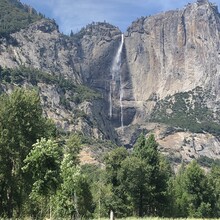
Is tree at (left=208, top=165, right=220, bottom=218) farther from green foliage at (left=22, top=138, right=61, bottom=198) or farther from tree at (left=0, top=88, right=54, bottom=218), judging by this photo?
green foliage at (left=22, top=138, right=61, bottom=198)

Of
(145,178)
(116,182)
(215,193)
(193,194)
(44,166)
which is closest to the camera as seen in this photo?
(44,166)

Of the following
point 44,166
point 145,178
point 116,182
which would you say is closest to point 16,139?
point 44,166

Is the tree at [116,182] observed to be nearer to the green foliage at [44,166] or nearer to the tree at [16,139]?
the tree at [16,139]

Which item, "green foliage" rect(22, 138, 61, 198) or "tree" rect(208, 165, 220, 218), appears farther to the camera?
"tree" rect(208, 165, 220, 218)

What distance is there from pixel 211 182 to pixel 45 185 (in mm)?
50076

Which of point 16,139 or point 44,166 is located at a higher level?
point 16,139

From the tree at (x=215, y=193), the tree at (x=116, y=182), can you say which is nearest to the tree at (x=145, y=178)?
the tree at (x=116, y=182)

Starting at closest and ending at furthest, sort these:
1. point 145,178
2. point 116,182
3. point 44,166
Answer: point 44,166
point 145,178
point 116,182

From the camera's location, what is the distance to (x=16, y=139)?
141ft

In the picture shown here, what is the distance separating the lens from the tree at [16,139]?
140ft

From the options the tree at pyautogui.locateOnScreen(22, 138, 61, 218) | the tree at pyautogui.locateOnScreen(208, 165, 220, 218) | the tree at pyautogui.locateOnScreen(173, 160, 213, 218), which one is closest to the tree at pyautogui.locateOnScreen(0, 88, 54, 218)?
the tree at pyautogui.locateOnScreen(22, 138, 61, 218)

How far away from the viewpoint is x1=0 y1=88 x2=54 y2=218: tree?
140 feet

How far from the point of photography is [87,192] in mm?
66188

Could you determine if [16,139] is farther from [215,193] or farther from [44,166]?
[215,193]
